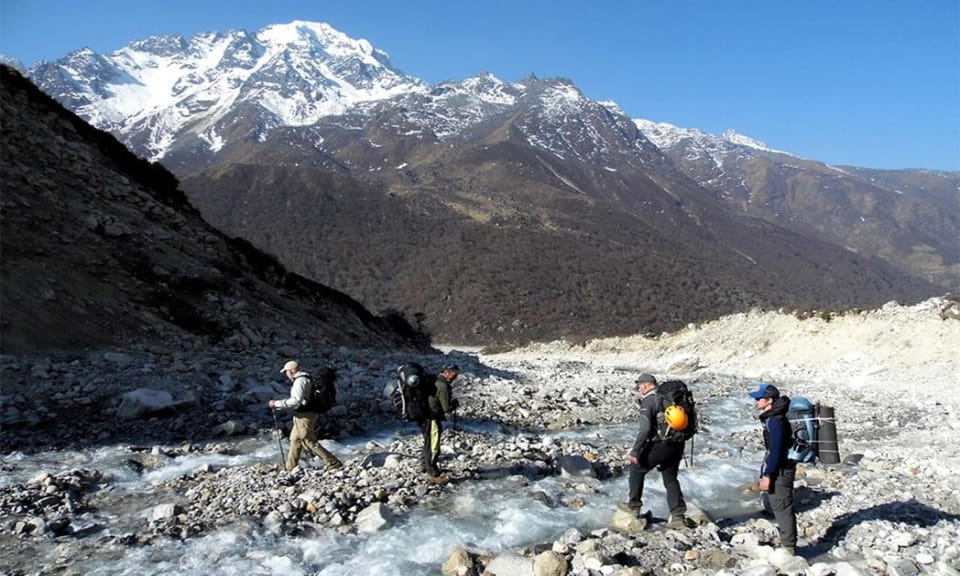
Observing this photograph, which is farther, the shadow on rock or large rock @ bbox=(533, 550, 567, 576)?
the shadow on rock

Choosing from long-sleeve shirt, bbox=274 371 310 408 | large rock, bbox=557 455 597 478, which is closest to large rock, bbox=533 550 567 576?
large rock, bbox=557 455 597 478

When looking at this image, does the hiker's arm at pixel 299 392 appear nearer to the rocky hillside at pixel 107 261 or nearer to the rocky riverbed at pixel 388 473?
the rocky riverbed at pixel 388 473

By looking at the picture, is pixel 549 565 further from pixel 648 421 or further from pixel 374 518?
pixel 374 518

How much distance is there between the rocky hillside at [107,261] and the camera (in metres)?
17.6

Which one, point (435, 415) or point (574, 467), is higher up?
point (435, 415)

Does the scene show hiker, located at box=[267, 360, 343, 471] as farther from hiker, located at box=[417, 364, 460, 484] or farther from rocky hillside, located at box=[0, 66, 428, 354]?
rocky hillside, located at box=[0, 66, 428, 354]

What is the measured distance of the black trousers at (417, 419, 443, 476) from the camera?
10.4 meters

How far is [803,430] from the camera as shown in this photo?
834cm

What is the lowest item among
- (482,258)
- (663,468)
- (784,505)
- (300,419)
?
(784,505)

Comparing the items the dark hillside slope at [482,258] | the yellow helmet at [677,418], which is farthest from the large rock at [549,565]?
the dark hillside slope at [482,258]

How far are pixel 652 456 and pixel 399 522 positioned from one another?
3.53 m

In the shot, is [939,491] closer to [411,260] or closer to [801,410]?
[801,410]

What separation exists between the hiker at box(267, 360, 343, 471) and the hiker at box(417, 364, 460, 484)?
1586 millimetres

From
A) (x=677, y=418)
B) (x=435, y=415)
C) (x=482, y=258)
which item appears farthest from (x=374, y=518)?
(x=482, y=258)
